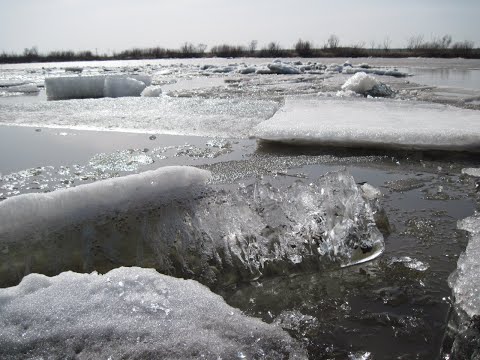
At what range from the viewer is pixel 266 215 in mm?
1683

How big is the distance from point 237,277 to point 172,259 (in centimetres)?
27

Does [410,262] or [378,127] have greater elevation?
[378,127]

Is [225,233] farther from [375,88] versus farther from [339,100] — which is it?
[375,88]

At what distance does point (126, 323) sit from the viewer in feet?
3.39

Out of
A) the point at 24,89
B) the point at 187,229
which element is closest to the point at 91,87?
the point at 24,89

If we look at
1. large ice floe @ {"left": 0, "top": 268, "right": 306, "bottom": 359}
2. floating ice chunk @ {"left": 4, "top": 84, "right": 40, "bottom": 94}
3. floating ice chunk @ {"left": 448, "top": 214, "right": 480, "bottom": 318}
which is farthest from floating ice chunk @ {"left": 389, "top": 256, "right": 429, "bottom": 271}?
floating ice chunk @ {"left": 4, "top": 84, "right": 40, "bottom": 94}

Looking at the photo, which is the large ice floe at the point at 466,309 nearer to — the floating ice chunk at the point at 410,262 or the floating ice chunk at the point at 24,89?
the floating ice chunk at the point at 410,262

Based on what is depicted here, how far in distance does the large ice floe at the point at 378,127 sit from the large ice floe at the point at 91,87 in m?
4.29

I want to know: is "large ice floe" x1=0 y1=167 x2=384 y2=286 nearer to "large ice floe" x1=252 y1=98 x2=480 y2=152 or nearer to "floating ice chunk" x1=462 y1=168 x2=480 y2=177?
"floating ice chunk" x1=462 y1=168 x2=480 y2=177

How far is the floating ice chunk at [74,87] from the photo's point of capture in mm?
7453

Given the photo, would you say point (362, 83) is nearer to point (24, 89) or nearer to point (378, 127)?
point (378, 127)

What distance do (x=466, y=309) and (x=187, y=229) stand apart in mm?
1024

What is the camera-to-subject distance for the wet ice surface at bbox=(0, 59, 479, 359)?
110 cm

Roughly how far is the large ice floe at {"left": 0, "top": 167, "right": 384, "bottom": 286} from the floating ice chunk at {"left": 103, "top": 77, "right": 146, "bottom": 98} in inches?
250
